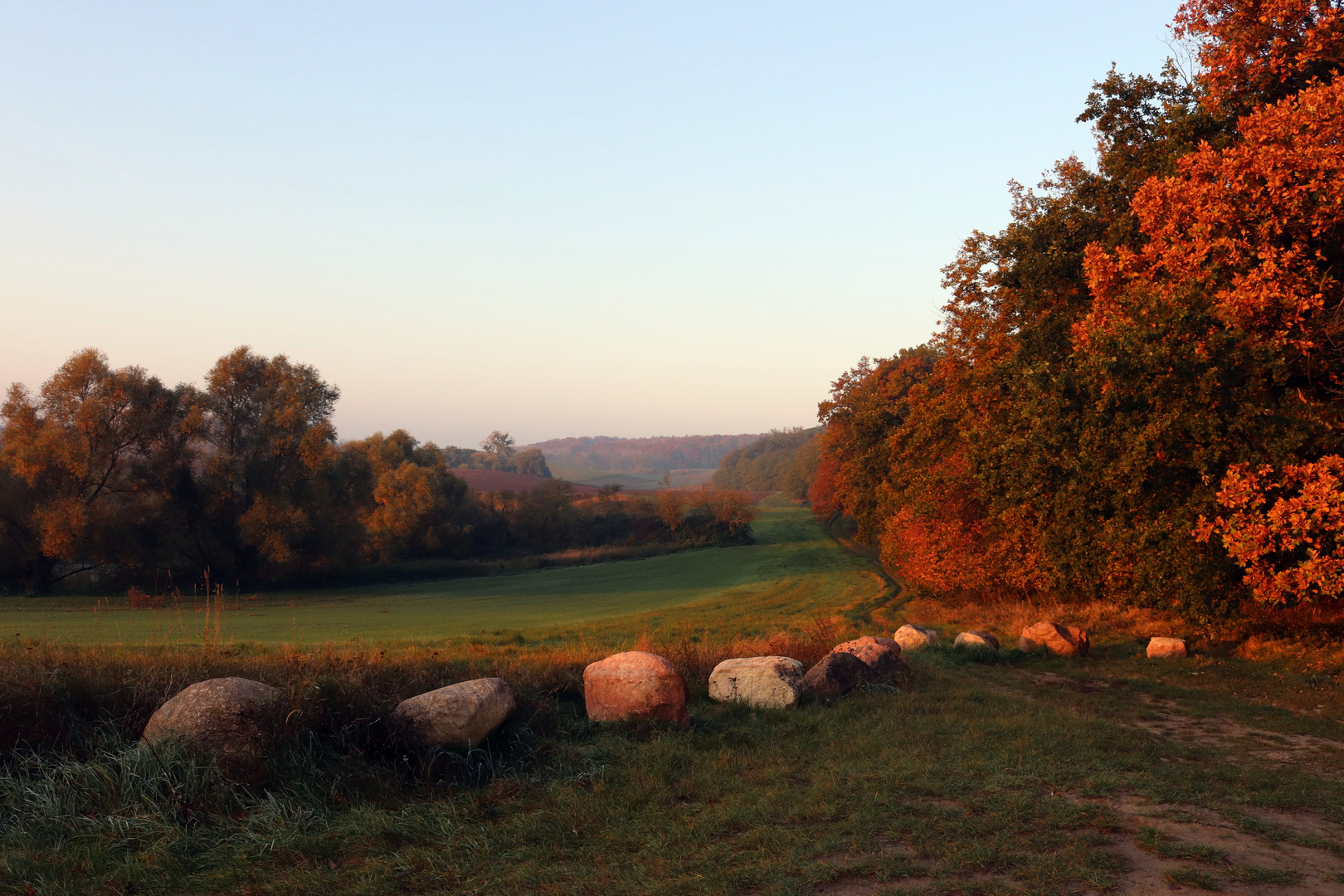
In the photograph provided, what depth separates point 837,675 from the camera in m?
12.9

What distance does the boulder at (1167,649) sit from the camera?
16.9 metres

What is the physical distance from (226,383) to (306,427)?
4.66 m

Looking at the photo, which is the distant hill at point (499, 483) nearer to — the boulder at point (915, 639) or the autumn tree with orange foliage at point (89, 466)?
the autumn tree with orange foliage at point (89, 466)

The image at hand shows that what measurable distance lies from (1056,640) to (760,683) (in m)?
9.35

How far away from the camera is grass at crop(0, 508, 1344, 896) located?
6.12m

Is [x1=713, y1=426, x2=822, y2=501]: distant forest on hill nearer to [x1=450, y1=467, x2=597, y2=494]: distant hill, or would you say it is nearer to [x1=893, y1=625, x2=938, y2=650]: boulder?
[x1=450, y1=467, x2=597, y2=494]: distant hill

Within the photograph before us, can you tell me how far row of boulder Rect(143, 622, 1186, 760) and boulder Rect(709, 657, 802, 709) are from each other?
1 centimetres

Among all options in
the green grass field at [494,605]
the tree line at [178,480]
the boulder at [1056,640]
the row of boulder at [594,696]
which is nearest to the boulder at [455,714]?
the row of boulder at [594,696]

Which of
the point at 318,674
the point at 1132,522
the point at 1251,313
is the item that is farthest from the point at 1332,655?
the point at 318,674

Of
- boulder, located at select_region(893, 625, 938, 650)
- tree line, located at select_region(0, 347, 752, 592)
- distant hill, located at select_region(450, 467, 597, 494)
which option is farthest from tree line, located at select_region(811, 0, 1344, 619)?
distant hill, located at select_region(450, 467, 597, 494)

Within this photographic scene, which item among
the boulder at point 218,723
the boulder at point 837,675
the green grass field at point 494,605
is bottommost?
the green grass field at point 494,605

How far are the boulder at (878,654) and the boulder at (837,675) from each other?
0.28m

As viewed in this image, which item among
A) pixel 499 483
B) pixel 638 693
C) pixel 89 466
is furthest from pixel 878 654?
pixel 499 483

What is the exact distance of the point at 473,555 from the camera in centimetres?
6500
